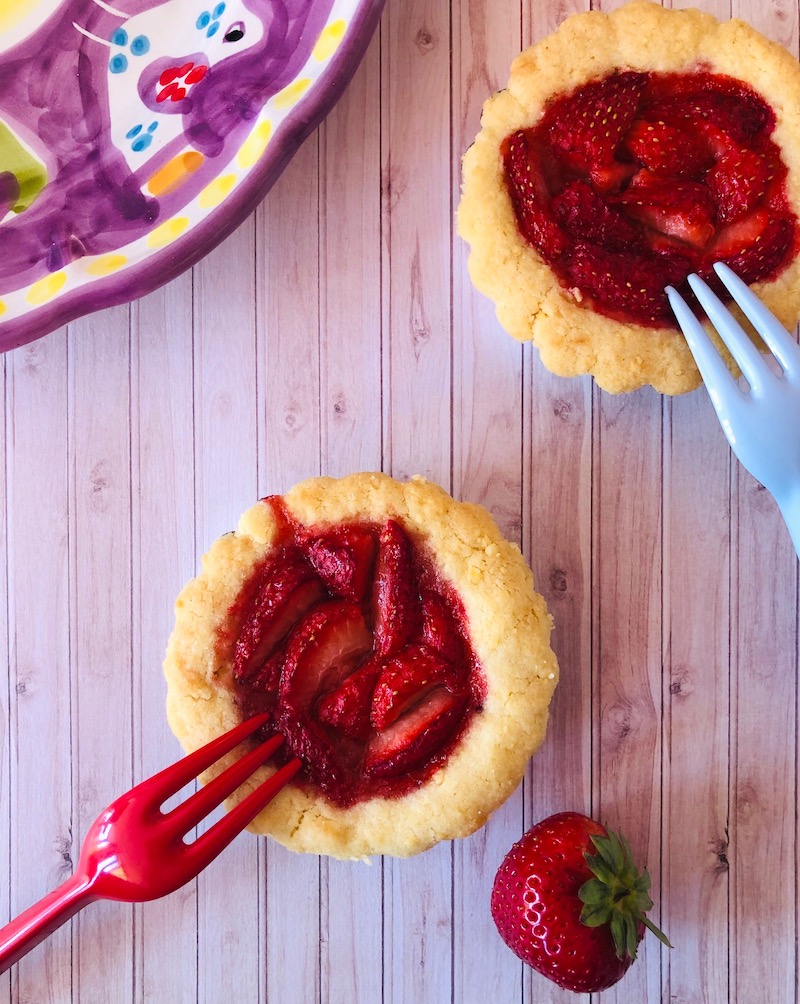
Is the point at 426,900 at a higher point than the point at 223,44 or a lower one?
lower

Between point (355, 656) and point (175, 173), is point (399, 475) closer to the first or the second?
point (355, 656)

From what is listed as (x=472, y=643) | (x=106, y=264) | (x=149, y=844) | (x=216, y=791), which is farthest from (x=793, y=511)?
(x=106, y=264)

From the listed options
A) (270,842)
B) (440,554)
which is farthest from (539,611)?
(270,842)

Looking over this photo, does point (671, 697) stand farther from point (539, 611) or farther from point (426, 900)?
point (426, 900)

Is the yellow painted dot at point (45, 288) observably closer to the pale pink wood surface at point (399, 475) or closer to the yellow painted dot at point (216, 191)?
the pale pink wood surface at point (399, 475)

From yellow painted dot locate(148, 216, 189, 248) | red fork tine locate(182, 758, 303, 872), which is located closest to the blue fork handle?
red fork tine locate(182, 758, 303, 872)

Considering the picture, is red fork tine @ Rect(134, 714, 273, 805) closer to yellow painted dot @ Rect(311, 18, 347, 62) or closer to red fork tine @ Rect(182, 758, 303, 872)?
red fork tine @ Rect(182, 758, 303, 872)
